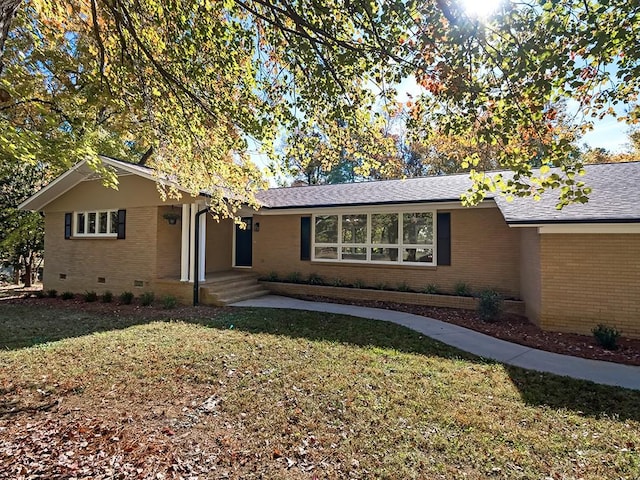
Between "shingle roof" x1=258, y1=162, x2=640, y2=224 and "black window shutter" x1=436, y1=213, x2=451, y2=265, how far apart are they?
0.74 meters

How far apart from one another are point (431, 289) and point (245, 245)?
7569 mm

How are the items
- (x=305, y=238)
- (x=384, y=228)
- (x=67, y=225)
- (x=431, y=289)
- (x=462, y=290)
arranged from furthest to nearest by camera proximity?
(x=67, y=225), (x=305, y=238), (x=384, y=228), (x=431, y=289), (x=462, y=290)

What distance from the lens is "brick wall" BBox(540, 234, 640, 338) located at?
707cm

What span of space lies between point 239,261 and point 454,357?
10.3m

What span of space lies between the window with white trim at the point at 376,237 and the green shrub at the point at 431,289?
0.71 metres

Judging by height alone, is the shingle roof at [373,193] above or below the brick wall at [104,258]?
above

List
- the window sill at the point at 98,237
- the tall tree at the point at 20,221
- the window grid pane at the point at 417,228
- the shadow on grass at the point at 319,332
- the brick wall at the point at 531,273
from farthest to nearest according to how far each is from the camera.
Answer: the tall tree at the point at 20,221 < the window sill at the point at 98,237 < the window grid pane at the point at 417,228 < the brick wall at the point at 531,273 < the shadow on grass at the point at 319,332

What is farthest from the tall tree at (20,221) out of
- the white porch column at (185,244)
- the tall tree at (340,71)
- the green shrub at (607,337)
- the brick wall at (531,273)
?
the green shrub at (607,337)

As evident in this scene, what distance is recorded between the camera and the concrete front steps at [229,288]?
1075 centimetres

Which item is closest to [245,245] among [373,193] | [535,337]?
[373,193]

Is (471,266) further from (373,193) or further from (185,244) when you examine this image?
(185,244)

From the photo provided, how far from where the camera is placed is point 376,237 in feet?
39.6

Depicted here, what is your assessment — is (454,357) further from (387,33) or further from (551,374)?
(387,33)

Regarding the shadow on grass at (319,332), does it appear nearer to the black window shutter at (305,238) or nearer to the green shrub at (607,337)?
the green shrub at (607,337)
